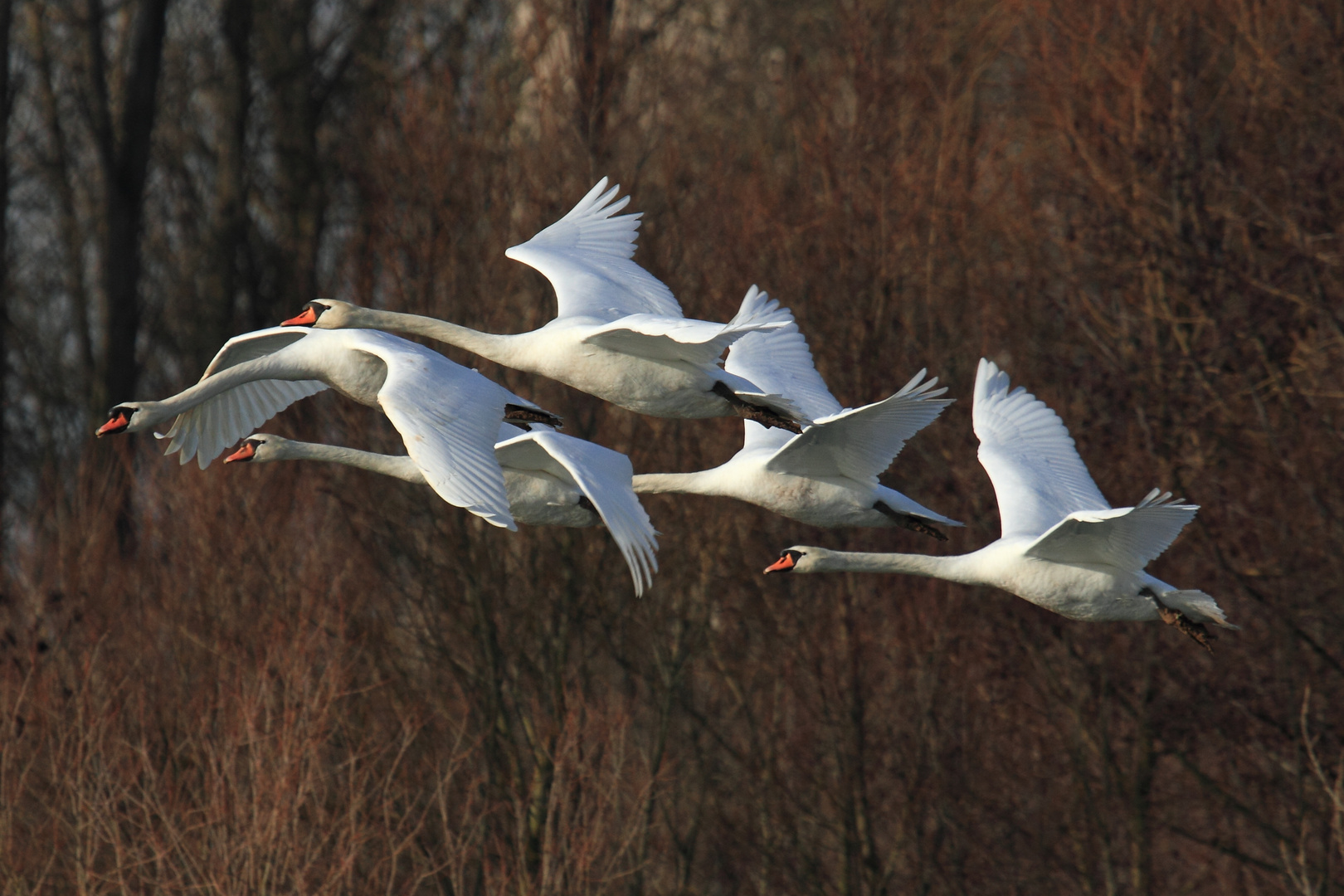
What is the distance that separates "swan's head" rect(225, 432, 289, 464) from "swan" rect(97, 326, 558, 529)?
33 centimetres

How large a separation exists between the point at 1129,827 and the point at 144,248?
2144 centimetres

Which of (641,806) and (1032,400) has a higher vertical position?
(1032,400)

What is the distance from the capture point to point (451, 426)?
27.7 ft

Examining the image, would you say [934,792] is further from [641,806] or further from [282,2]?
[282,2]

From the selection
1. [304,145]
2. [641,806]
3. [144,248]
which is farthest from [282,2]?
[641,806]

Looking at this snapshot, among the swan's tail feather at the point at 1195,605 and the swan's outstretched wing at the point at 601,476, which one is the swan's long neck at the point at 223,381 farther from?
the swan's tail feather at the point at 1195,605

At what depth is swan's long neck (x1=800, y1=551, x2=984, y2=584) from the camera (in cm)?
981

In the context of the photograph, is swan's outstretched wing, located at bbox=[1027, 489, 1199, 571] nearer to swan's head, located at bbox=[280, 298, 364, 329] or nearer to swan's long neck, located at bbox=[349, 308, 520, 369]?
swan's long neck, located at bbox=[349, 308, 520, 369]

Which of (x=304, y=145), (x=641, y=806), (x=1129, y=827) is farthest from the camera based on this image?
(x=304, y=145)

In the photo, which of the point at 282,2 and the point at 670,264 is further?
the point at 282,2

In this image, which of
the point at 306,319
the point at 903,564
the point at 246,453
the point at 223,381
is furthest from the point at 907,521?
the point at 246,453

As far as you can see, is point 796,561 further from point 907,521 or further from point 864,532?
point 864,532

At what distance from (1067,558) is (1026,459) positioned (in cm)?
140

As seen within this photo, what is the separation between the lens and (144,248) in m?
33.2
